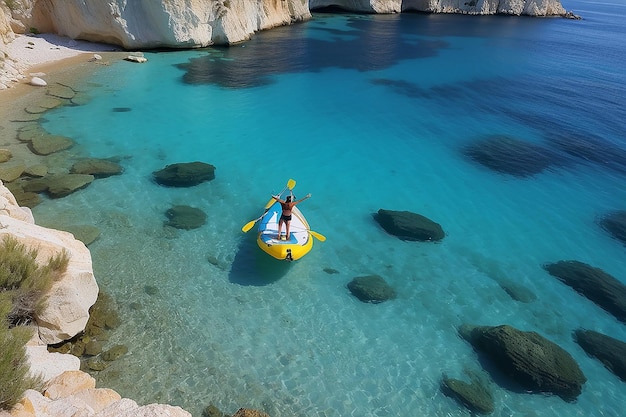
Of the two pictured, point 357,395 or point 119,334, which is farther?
point 119,334

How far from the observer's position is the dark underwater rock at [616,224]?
16.5m

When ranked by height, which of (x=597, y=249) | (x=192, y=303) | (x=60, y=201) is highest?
(x=60, y=201)

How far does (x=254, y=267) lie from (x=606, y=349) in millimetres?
10194

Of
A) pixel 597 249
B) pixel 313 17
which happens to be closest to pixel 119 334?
pixel 597 249

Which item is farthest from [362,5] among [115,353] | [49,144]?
[115,353]

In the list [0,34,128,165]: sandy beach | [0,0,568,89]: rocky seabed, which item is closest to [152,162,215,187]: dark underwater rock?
[0,34,128,165]: sandy beach

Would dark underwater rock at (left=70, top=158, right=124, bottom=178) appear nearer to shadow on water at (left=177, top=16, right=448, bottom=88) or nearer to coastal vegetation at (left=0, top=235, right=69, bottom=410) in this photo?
coastal vegetation at (left=0, top=235, right=69, bottom=410)

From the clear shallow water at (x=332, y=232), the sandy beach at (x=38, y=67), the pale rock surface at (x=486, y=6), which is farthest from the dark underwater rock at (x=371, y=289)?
the pale rock surface at (x=486, y=6)

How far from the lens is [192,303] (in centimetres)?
1138

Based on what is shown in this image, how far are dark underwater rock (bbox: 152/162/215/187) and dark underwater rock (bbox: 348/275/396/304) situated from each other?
331 inches

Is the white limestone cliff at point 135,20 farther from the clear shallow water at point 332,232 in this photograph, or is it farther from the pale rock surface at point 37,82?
the pale rock surface at point 37,82

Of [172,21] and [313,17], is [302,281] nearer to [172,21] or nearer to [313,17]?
[172,21]

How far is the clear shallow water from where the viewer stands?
980 centimetres

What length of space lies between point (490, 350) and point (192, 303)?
8.10m
